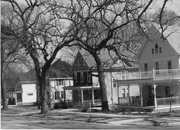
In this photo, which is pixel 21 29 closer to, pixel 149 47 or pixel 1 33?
pixel 1 33

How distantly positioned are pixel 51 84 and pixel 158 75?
1597 inches

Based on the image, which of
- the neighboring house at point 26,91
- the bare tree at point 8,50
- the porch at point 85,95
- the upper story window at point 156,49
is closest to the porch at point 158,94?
the upper story window at point 156,49

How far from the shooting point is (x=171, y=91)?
43.4 metres

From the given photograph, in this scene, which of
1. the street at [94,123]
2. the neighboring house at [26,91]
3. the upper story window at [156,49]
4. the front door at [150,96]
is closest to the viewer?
the street at [94,123]

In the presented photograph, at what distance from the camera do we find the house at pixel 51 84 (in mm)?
72250

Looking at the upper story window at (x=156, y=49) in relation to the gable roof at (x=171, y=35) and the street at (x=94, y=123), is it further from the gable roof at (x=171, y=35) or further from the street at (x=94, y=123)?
the street at (x=94, y=123)

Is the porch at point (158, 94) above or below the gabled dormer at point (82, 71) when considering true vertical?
below

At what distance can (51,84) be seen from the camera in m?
77.1

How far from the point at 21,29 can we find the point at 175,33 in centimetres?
1963

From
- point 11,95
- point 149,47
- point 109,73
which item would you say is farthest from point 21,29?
point 11,95

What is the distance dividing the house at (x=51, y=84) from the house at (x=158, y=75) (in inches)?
953

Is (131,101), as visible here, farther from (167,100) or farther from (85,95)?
(85,95)

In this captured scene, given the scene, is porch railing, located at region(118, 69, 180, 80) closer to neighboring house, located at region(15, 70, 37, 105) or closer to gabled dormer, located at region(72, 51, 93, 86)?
gabled dormer, located at region(72, 51, 93, 86)

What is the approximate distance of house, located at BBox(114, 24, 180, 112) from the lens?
128 ft
